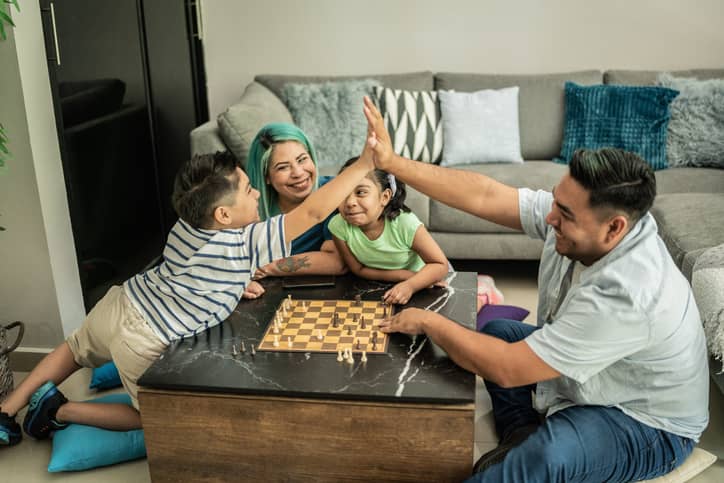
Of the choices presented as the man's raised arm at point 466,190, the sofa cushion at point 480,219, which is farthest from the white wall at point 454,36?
the man's raised arm at point 466,190

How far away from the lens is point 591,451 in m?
1.67

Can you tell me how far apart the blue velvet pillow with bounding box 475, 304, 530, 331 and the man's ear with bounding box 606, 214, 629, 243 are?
3.81 ft

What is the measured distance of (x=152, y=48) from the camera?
353 cm

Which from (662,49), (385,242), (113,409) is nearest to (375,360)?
(385,242)

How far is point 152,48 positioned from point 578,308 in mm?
2643

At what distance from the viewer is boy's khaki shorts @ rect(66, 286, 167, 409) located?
1.95 metres

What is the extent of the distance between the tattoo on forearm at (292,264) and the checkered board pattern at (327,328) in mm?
201

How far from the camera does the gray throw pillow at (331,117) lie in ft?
12.1

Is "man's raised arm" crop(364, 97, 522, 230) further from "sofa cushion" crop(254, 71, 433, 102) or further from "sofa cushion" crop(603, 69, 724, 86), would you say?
"sofa cushion" crop(603, 69, 724, 86)

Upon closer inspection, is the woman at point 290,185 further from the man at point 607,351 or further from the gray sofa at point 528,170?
the gray sofa at point 528,170

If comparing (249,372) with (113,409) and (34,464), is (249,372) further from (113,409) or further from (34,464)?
(34,464)

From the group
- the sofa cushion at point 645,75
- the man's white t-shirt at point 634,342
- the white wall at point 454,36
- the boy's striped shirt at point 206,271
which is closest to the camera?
the man's white t-shirt at point 634,342

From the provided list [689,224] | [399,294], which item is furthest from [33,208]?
[689,224]

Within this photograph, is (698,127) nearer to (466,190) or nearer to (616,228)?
(466,190)
